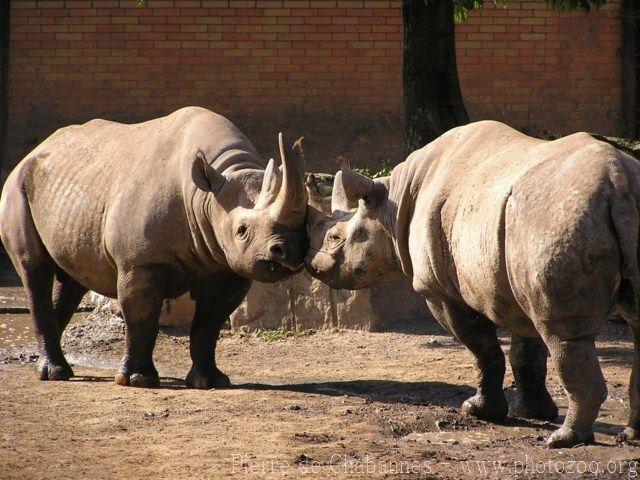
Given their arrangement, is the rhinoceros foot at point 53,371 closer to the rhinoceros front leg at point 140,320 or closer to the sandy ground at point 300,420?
the sandy ground at point 300,420

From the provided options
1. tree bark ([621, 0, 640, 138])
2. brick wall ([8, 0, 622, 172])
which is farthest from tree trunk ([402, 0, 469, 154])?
tree bark ([621, 0, 640, 138])

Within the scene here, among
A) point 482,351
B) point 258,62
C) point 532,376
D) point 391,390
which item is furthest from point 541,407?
point 258,62

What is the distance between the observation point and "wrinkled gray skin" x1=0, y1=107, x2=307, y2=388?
27.1ft

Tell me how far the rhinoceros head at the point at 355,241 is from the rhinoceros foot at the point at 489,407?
100 centimetres

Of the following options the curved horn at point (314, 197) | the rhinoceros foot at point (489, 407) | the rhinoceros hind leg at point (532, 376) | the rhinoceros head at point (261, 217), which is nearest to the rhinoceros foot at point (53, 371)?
→ the rhinoceros head at point (261, 217)

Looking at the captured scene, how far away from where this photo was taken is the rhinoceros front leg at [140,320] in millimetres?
8664

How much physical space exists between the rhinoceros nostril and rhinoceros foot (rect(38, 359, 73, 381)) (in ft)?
7.39

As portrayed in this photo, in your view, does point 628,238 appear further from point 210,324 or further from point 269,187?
point 210,324

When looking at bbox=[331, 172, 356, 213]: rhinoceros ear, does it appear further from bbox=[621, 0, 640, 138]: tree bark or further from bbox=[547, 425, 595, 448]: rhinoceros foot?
bbox=[621, 0, 640, 138]: tree bark

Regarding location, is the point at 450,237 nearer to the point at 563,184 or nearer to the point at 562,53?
the point at 563,184

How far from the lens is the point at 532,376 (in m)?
7.52

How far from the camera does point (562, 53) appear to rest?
16.3 metres

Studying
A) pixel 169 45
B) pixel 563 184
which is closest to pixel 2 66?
pixel 169 45

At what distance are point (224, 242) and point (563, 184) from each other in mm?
2949
